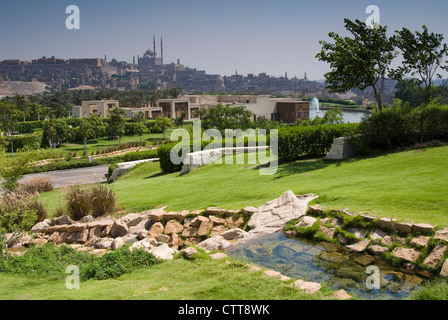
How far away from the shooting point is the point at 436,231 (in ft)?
19.7

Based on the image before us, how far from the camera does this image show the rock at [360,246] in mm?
6461

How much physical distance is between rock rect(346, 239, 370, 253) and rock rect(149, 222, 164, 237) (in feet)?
13.8

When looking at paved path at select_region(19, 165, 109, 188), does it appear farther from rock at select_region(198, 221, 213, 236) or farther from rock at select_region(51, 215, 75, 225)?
rock at select_region(198, 221, 213, 236)

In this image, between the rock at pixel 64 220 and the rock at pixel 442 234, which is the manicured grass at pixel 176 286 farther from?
the rock at pixel 64 220

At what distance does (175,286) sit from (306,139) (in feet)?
31.7

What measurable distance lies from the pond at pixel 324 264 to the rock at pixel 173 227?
1.94m

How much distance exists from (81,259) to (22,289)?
1.83 meters

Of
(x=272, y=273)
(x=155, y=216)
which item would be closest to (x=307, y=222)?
(x=272, y=273)

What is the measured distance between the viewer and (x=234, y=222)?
334 inches

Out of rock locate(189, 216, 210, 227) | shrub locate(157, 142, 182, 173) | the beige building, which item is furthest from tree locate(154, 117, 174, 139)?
rock locate(189, 216, 210, 227)

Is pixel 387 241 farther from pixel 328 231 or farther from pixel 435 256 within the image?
pixel 328 231

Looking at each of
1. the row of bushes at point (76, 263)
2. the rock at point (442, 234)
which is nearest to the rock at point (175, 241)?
the row of bushes at point (76, 263)

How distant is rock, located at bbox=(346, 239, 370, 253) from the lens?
6461 millimetres
